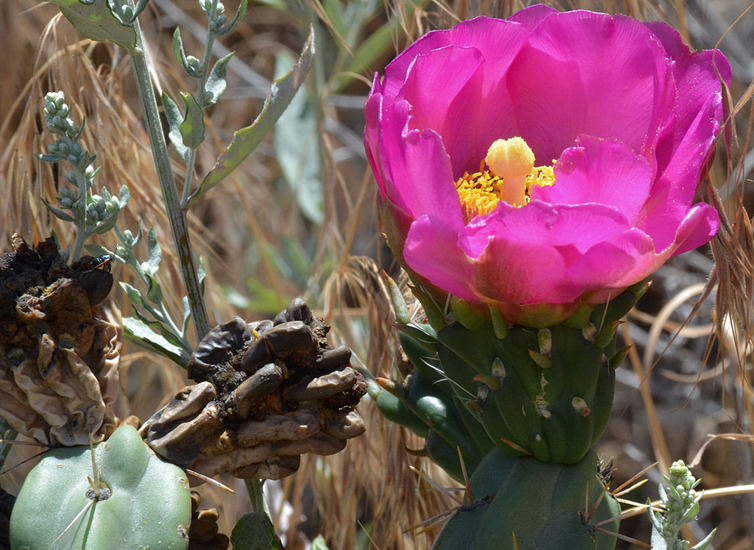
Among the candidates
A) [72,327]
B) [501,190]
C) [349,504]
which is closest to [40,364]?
[72,327]

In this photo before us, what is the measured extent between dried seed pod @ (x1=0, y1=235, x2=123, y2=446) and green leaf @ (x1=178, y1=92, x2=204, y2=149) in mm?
102

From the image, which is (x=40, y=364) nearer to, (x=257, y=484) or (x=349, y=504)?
(x=257, y=484)

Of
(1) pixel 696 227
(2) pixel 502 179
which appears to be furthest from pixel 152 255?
(1) pixel 696 227

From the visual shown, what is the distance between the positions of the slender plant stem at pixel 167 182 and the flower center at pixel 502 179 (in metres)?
0.20

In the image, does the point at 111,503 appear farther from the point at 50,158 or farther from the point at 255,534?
the point at 50,158

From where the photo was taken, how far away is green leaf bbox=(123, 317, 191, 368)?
→ 614 millimetres

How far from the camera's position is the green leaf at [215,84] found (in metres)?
0.61

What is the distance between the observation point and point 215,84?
62 centimetres

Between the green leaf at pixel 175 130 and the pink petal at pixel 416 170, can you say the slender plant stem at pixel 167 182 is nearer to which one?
the green leaf at pixel 175 130

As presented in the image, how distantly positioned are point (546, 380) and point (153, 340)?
0.89 ft

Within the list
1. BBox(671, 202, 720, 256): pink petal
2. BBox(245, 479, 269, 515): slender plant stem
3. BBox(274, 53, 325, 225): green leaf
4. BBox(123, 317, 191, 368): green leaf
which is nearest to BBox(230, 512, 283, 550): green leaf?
BBox(245, 479, 269, 515): slender plant stem

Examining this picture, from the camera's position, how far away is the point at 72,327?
57cm

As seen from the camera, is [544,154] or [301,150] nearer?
[544,154]

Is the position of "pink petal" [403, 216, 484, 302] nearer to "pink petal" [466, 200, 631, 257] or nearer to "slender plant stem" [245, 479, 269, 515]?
"pink petal" [466, 200, 631, 257]
